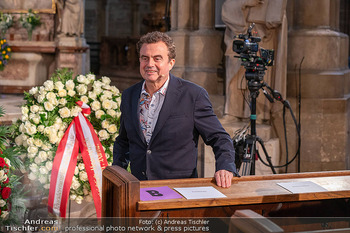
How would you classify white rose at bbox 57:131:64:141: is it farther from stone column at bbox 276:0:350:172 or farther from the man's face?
stone column at bbox 276:0:350:172

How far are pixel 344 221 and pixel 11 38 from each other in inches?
399

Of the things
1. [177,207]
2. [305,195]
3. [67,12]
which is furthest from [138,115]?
[67,12]

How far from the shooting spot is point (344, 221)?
2670mm

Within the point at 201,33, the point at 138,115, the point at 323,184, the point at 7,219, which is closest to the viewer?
the point at 323,184

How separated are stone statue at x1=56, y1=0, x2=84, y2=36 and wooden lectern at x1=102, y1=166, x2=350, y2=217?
9.17 meters

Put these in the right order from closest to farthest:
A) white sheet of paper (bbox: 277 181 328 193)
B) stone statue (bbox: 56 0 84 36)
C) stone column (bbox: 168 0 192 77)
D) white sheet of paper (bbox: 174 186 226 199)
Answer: white sheet of paper (bbox: 174 186 226 199) < white sheet of paper (bbox: 277 181 328 193) < stone column (bbox: 168 0 192 77) < stone statue (bbox: 56 0 84 36)

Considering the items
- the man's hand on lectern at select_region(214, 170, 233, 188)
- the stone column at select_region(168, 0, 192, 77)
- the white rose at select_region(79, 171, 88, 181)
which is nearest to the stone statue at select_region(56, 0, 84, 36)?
the stone column at select_region(168, 0, 192, 77)

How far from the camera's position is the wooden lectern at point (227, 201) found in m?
2.49

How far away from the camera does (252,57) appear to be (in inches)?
202

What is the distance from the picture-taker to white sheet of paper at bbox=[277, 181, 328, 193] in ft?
9.07

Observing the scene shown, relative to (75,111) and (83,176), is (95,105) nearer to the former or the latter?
(75,111)

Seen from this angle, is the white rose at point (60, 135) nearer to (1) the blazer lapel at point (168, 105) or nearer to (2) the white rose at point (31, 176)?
(2) the white rose at point (31, 176)

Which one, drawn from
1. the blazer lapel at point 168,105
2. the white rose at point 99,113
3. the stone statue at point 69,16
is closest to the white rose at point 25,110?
the white rose at point 99,113

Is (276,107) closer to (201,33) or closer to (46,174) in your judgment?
(201,33)
